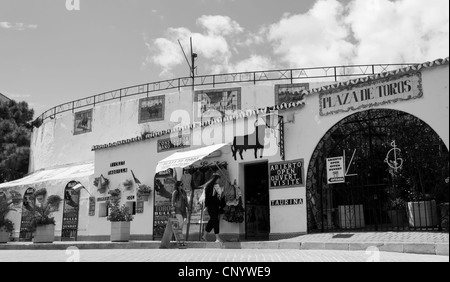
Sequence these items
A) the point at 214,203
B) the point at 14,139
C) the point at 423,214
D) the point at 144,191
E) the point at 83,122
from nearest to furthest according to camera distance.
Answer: the point at 423,214 < the point at 214,203 < the point at 144,191 < the point at 83,122 < the point at 14,139

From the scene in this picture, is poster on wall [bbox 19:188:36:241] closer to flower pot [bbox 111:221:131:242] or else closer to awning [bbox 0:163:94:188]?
awning [bbox 0:163:94:188]

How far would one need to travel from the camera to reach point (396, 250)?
33.4ft

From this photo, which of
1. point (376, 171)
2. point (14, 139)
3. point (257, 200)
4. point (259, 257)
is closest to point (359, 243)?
point (259, 257)

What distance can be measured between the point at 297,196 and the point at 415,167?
338 centimetres

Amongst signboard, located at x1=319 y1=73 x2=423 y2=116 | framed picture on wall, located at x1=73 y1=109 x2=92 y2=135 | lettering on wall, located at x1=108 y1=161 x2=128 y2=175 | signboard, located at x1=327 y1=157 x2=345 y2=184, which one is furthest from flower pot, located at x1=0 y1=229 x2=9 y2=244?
signboard, located at x1=319 y1=73 x2=423 y2=116

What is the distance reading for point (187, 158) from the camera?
15125 millimetres

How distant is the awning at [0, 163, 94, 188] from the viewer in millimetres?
22877

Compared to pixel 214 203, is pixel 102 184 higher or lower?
higher

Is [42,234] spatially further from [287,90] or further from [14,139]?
[14,139]

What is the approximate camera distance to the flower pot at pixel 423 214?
1224 cm

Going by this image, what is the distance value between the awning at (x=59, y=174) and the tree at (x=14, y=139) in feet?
9.26

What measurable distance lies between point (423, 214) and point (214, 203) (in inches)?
235
